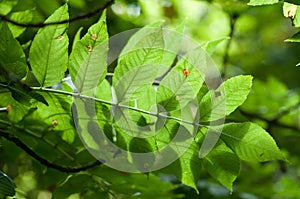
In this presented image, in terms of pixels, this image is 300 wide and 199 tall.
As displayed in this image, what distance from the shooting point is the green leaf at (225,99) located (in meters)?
0.66

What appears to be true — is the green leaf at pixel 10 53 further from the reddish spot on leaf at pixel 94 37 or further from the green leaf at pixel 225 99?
the green leaf at pixel 225 99

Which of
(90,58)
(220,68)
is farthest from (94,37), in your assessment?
(220,68)

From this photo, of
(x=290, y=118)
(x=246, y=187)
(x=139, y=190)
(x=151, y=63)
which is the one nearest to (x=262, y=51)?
(x=290, y=118)

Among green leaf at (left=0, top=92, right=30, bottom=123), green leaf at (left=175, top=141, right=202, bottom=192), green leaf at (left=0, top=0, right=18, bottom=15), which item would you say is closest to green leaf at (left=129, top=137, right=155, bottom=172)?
green leaf at (left=175, top=141, right=202, bottom=192)

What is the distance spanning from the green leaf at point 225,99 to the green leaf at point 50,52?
0.18 m

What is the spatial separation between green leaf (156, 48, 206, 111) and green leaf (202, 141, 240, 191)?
7cm

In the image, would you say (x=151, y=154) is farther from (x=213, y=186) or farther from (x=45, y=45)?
(x=213, y=186)

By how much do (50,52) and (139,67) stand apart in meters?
0.11

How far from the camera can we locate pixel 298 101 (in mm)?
1280

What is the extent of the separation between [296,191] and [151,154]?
0.72 metres

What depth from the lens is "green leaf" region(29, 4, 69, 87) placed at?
674 mm

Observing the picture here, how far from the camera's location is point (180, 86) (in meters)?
0.66

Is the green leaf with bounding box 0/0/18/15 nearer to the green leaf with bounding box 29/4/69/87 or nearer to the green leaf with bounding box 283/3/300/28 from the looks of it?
the green leaf with bounding box 29/4/69/87

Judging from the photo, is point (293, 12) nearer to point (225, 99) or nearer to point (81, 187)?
point (225, 99)
